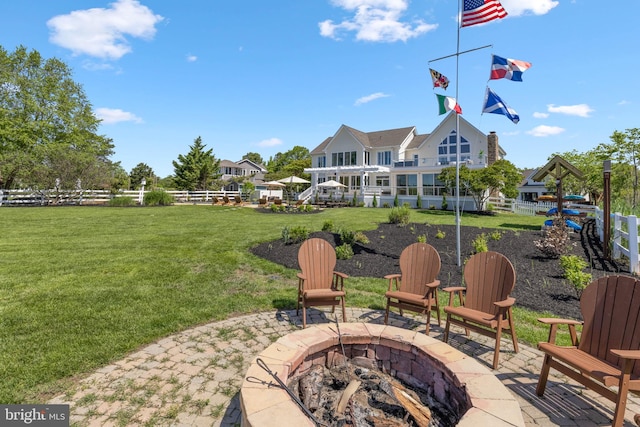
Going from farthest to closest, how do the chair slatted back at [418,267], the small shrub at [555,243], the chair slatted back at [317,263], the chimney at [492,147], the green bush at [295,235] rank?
1. the chimney at [492,147]
2. the green bush at [295,235]
3. the small shrub at [555,243]
4. the chair slatted back at [317,263]
5. the chair slatted back at [418,267]

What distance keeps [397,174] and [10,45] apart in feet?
129

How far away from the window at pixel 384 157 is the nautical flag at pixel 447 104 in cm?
2479

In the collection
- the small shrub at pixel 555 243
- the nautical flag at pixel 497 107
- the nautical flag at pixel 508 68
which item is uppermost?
the nautical flag at pixel 508 68

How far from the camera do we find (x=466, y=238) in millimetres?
10031

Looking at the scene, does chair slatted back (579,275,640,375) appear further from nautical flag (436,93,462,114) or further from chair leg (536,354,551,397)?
nautical flag (436,93,462,114)

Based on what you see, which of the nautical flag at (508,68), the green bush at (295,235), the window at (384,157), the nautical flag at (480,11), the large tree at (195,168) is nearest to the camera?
the nautical flag at (480,11)

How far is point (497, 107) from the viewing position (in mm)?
6852

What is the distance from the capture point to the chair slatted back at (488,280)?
144 inches

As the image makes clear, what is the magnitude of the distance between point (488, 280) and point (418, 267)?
3.14 ft

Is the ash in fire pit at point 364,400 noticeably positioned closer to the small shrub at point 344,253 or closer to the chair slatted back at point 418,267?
the chair slatted back at point 418,267

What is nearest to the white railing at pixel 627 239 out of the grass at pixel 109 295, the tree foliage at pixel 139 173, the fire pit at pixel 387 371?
the grass at pixel 109 295

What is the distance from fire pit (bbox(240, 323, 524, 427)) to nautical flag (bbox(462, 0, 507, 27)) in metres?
7.17

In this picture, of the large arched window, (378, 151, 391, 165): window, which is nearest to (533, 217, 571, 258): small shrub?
the large arched window

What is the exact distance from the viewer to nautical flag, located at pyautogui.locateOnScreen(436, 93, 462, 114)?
7.22 m
